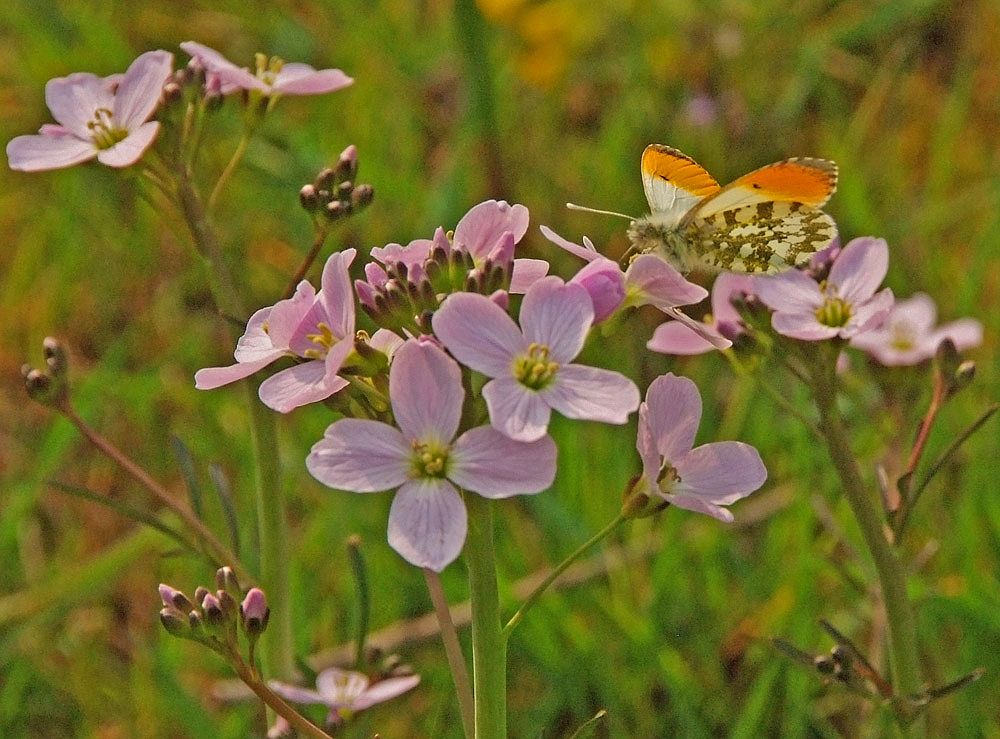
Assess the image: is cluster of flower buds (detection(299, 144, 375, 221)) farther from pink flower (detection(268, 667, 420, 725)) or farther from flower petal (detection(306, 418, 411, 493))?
pink flower (detection(268, 667, 420, 725))

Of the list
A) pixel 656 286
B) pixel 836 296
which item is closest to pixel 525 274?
pixel 656 286

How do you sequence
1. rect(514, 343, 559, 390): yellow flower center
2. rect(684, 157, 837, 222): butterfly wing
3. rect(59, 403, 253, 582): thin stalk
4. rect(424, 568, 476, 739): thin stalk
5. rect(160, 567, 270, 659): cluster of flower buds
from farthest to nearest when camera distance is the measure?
rect(59, 403, 253, 582): thin stalk → rect(684, 157, 837, 222): butterfly wing → rect(424, 568, 476, 739): thin stalk → rect(160, 567, 270, 659): cluster of flower buds → rect(514, 343, 559, 390): yellow flower center

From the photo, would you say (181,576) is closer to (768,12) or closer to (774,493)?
(774,493)

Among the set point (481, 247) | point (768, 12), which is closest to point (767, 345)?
point (481, 247)

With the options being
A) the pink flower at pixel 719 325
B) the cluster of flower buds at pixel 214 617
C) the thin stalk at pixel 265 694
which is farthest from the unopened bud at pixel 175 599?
the pink flower at pixel 719 325

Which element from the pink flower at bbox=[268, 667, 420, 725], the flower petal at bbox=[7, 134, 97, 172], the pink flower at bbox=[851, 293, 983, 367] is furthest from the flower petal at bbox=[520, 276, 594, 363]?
the pink flower at bbox=[851, 293, 983, 367]

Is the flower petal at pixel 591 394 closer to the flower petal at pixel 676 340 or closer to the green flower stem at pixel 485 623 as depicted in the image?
the green flower stem at pixel 485 623

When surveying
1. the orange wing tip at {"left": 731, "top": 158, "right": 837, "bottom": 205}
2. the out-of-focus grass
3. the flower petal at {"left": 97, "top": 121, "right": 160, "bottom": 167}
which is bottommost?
the out-of-focus grass

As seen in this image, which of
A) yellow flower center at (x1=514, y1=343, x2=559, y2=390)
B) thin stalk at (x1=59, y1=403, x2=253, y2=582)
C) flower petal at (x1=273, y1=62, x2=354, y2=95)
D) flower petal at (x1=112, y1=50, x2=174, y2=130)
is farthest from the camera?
flower petal at (x1=273, y1=62, x2=354, y2=95)
